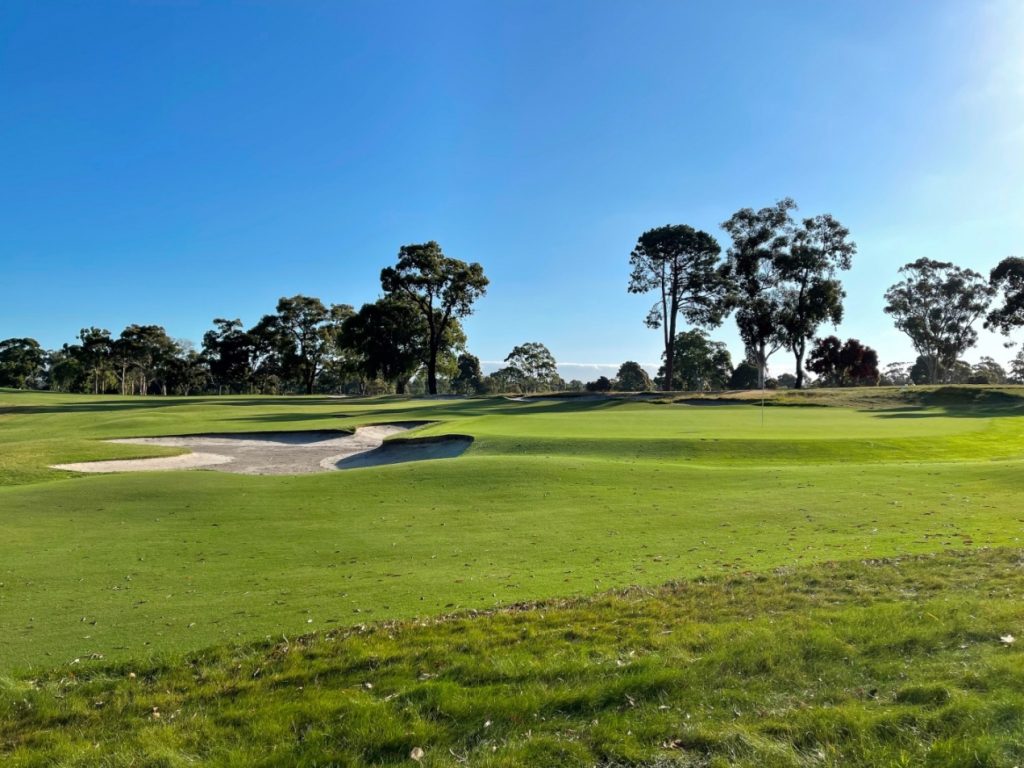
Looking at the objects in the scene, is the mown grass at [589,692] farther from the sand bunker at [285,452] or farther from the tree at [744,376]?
the tree at [744,376]

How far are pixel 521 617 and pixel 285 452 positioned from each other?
76.1 feet

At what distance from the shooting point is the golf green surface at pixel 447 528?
Result: 7672 millimetres

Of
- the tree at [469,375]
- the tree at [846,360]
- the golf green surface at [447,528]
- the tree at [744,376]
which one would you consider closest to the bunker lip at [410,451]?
the golf green surface at [447,528]

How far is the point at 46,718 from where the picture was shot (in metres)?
5.23

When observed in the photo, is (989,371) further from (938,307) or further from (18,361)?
(18,361)

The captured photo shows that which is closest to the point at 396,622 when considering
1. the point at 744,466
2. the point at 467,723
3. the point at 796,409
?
the point at 467,723

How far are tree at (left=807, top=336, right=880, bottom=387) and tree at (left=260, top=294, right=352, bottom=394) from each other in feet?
223

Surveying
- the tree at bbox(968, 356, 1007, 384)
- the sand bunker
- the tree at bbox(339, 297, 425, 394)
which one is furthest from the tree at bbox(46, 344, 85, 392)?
the tree at bbox(968, 356, 1007, 384)

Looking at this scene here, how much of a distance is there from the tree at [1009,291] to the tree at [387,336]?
62451 millimetres

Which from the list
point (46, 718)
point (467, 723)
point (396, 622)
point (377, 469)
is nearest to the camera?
point (467, 723)

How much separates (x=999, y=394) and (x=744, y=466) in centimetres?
3946

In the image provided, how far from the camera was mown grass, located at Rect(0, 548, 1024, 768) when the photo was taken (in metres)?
4.34

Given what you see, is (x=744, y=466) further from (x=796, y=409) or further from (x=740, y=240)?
(x=740, y=240)

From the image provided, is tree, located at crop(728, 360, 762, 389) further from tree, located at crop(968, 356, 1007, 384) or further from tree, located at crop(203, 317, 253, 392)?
tree, located at crop(203, 317, 253, 392)
